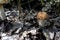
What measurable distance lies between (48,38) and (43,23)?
33 cm

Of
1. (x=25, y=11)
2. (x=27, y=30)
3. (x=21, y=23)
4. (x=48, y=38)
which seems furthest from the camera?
(x=25, y=11)

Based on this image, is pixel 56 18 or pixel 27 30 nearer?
pixel 27 30

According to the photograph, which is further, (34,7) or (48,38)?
(34,7)

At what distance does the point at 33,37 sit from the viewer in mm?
3033

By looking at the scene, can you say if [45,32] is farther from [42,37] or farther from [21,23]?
[21,23]

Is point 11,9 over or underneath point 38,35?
over

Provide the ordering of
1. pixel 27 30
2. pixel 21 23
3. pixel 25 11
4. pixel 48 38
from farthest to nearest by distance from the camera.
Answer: pixel 25 11 < pixel 21 23 < pixel 27 30 < pixel 48 38

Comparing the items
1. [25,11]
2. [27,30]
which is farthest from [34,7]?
[27,30]

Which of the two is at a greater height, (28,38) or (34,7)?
(34,7)

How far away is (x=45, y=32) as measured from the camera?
3102 millimetres

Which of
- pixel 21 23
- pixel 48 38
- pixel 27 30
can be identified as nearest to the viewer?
pixel 48 38

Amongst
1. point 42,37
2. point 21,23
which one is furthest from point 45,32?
point 21,23

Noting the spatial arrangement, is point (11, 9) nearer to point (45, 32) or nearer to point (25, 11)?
point (25, 11)

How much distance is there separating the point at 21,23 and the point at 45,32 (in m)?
0.63
